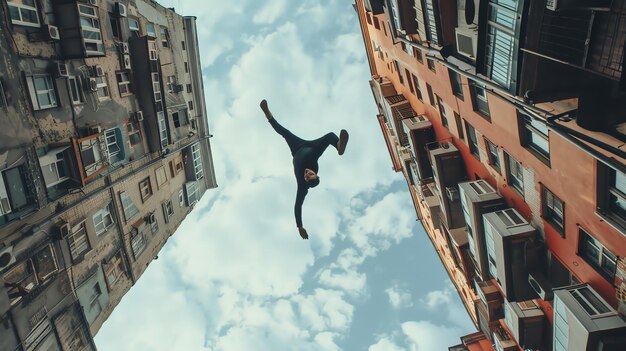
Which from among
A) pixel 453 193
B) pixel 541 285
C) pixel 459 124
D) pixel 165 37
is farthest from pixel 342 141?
pixel 165 37

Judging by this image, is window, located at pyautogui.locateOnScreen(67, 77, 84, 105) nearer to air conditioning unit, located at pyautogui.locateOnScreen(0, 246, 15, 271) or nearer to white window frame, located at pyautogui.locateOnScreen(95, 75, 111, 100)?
white window frame, located at pyautogui.locateOnScreen(95, 75, 111, 100)

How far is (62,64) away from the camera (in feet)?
44.4

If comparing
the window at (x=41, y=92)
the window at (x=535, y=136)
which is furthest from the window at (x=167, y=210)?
the window at (x=535, y=136)

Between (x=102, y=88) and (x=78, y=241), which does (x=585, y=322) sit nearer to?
(x=78, y=241)

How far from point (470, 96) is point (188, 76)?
18.3 meters

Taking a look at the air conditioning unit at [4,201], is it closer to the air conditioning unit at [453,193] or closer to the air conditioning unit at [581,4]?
the air conditioning unit at [581,4]

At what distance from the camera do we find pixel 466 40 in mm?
13367

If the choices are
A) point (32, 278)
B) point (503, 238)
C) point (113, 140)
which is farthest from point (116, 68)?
point (503, 238)

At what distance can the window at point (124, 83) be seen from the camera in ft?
57.4

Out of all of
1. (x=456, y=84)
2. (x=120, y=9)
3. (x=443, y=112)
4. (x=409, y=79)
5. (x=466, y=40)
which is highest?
(x=120, y=9)

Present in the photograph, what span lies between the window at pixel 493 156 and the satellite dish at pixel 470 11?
520cm

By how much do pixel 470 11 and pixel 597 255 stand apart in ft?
28.3

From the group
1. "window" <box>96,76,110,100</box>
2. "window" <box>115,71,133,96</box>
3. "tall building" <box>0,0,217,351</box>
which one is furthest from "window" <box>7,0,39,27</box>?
"window" <box>115,71,133,96</box>

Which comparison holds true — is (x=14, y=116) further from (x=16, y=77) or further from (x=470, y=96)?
(x=470, y=96)
